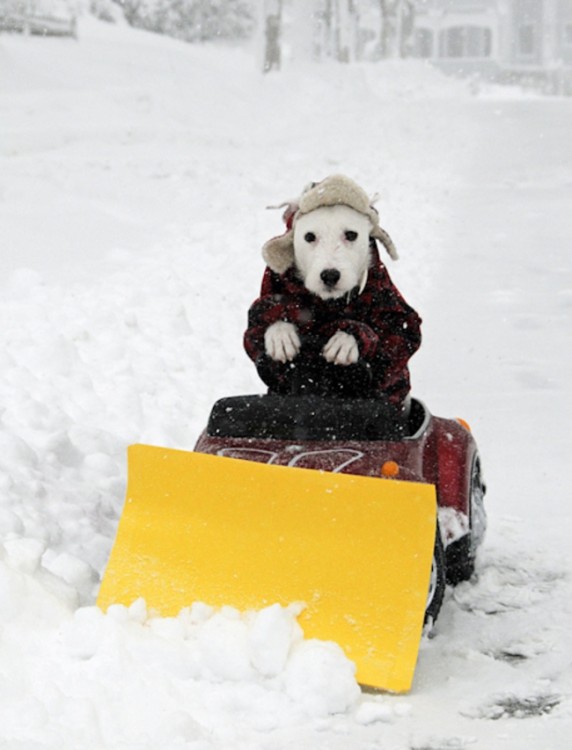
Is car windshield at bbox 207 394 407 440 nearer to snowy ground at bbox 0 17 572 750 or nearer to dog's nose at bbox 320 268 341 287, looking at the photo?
dog's nose at bbox 320 268 341 287

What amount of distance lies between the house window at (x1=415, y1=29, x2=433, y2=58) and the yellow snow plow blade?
6719 cm

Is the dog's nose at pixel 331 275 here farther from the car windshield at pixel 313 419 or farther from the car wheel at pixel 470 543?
the car wheel at pixel 470 543

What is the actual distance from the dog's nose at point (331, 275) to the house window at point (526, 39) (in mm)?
63790

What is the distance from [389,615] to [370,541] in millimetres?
209

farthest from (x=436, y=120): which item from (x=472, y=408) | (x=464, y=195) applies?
(x=472, y=408)

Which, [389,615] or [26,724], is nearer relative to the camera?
[26,724]

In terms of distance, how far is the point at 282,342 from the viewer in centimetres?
396

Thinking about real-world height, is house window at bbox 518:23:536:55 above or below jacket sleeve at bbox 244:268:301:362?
below

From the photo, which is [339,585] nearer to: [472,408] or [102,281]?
[472,408]

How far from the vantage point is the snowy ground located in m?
3.02

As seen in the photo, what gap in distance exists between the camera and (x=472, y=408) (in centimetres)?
651

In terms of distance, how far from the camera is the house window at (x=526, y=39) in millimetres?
64125

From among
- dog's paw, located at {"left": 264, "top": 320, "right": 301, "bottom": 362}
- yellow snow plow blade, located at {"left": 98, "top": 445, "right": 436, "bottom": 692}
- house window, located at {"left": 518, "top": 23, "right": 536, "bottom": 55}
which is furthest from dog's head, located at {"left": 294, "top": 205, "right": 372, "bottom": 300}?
house window, located at {"left": 518, "top": 23, "right": 536, "bottom": 55}

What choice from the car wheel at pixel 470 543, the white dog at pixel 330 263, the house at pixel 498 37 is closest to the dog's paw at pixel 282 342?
the white dog at pixel 330 263
